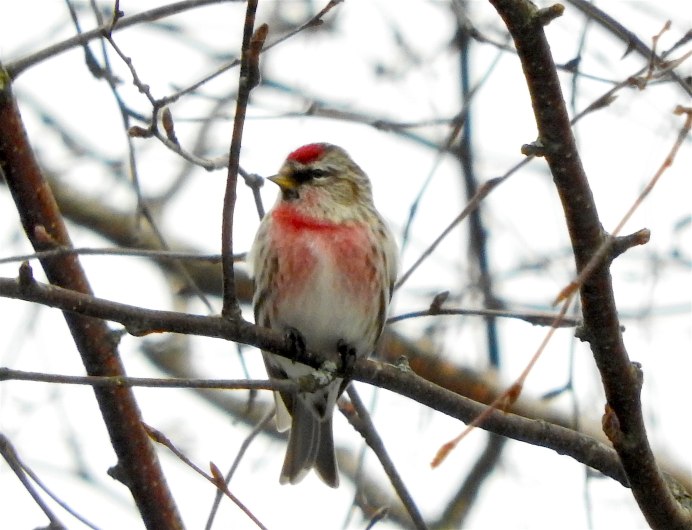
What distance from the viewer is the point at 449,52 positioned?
5.91 meters

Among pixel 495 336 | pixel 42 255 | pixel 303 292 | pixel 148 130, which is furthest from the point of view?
pixel 495 336

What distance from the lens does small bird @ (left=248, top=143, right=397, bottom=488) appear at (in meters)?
4.32

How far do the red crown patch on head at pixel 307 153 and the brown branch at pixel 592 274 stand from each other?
2.25 m

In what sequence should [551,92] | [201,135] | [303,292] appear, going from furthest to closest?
[201,135], [303,292], [551,92]

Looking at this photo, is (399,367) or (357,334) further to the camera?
(357,334)

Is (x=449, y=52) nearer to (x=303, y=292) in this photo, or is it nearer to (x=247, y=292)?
(x=247, y=292)

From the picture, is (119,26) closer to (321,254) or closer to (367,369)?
(367,369)

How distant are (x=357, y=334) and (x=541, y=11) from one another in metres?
2.22

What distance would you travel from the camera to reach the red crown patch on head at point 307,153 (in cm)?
480

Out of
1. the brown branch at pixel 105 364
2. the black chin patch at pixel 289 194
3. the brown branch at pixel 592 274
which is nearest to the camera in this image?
the brown branch at pixel 592 274

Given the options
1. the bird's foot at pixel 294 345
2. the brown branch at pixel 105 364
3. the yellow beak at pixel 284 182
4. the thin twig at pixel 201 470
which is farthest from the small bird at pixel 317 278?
the thin twig at pixel 201 470

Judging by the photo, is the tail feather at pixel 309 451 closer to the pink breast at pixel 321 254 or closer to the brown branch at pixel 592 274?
the pink breast at pixel 321 254

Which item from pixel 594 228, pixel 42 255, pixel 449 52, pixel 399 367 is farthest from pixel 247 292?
pixel 594 228

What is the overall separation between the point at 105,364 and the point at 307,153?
156 centimetres
